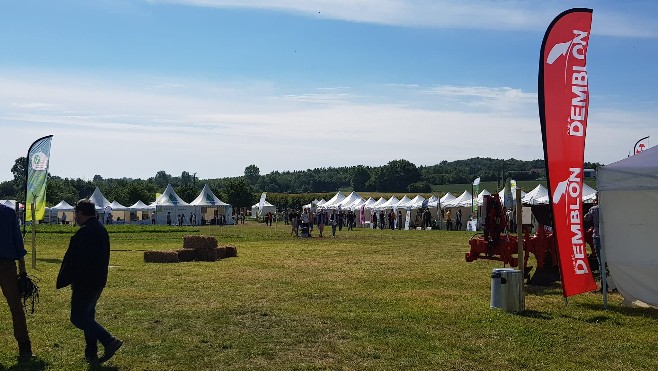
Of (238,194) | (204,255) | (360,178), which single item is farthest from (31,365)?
(360,178)

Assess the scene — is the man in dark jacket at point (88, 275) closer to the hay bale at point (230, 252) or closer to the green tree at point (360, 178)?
the hay bale at point (230, 252)

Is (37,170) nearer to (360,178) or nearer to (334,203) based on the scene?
(334,203)

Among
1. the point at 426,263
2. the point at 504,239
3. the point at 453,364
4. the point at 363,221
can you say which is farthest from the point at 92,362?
the point at 363,221

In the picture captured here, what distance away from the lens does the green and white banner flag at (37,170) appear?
2017cm

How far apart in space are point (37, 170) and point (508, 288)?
1460 cm

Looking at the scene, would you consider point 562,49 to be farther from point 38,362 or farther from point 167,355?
point 38,362

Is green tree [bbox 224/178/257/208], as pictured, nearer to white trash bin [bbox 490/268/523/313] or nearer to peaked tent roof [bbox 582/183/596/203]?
peaked tent roof [bbox 582/183/596/203]

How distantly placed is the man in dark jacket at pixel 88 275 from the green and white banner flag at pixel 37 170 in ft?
45.0

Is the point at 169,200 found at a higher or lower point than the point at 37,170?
lower

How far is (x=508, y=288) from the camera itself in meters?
11.4

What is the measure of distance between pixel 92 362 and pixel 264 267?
11.9 metres

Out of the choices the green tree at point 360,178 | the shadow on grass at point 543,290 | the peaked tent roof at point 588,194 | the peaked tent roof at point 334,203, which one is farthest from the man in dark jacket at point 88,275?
the green tree at point 360,178

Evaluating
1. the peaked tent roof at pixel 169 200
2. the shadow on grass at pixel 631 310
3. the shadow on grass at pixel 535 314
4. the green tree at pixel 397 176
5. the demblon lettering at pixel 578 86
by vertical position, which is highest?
the green tree at pixel 397 176

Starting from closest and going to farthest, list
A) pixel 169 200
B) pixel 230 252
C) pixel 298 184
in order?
pixel 230 252 → pixel 169 200 → pixel 298 184
